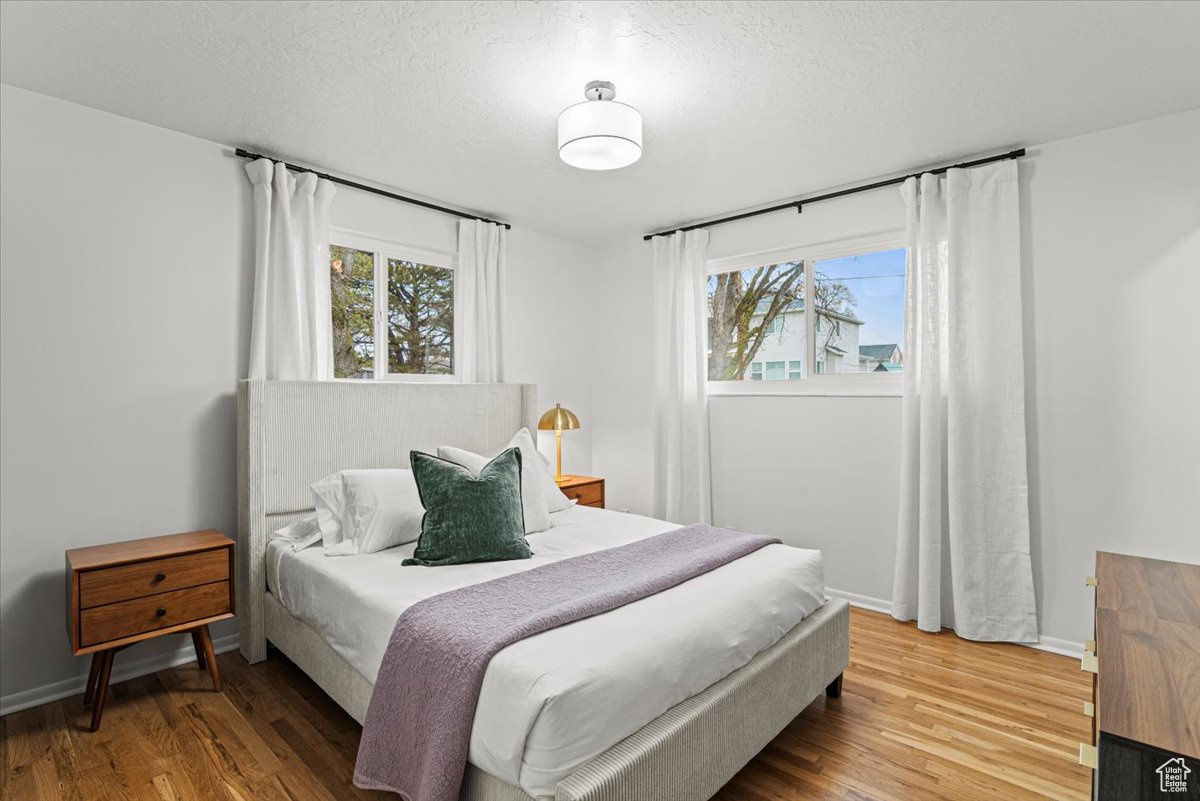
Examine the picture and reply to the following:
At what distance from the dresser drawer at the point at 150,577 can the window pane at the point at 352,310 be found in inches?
50.2

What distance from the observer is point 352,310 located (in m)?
3.62

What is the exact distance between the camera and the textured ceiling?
1.99 meters

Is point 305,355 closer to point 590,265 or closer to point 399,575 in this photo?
point 399,575

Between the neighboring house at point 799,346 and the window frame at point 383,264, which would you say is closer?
the window frame at point 383,264

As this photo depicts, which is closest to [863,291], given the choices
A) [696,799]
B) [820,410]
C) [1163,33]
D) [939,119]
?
[820,410]

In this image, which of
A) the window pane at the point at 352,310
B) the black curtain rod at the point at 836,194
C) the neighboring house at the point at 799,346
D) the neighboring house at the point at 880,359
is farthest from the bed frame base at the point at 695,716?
the black curtain rod at the point at 836,194

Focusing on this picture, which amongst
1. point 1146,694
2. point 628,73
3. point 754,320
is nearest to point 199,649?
point 628,73

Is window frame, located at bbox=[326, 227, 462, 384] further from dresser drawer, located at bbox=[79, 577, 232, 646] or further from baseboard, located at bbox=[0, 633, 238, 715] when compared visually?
baseboard, located at bbox=[0, 633, 238, 715]

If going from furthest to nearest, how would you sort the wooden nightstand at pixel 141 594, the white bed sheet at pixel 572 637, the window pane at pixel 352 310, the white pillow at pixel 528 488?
the window pane at pixel 352 310 < the white pillow at pixel 528 488 < the wooden nightstand at pixel 141 594 < the white bed sheet at pixel 572 637

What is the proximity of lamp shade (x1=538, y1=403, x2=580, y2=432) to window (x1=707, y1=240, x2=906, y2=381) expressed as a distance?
1095 millimetres

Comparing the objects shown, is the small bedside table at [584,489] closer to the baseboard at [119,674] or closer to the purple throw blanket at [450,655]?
the purple throw blanket at [450,655]

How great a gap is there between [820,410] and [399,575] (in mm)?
2713

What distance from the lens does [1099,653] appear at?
130 cm

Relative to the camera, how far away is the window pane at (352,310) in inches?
139
